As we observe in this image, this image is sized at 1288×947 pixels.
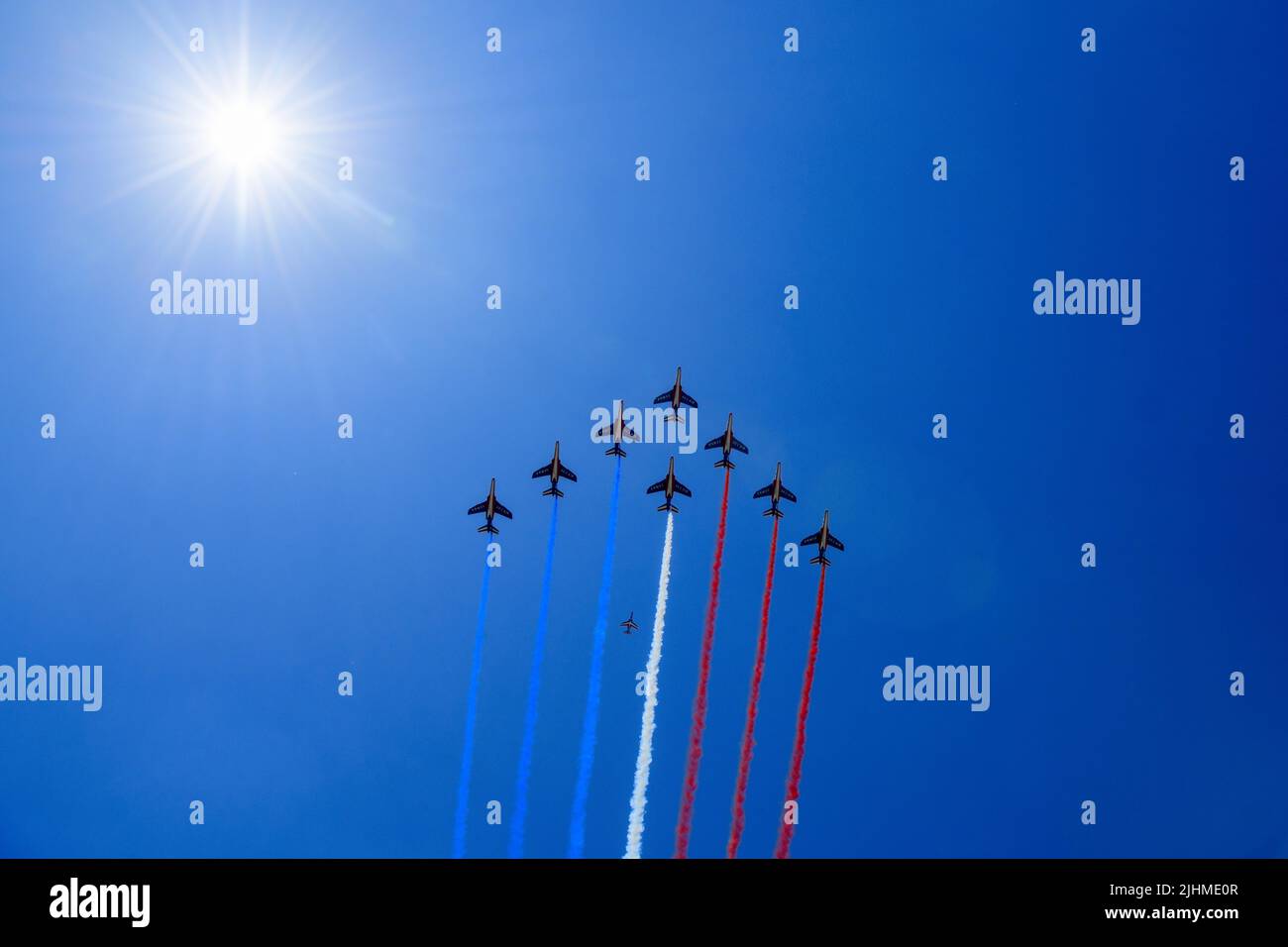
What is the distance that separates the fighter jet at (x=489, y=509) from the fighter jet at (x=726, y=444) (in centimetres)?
239

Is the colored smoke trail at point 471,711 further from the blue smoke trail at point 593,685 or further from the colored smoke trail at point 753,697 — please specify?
the colored smoke trail at point 753,697

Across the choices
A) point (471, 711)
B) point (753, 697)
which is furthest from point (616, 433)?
point (471, 711)

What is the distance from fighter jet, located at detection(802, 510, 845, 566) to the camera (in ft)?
37.2

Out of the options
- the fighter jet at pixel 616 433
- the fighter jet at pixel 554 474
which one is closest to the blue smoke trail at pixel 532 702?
the fighter jet at pixel 554 474

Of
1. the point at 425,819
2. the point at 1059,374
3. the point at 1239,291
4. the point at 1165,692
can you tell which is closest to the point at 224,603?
the point at 425,819

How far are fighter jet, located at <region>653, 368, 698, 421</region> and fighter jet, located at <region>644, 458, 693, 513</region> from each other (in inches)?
24.3

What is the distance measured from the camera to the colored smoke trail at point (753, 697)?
1132 cm

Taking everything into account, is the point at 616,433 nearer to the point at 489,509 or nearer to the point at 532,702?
the point at 489,509

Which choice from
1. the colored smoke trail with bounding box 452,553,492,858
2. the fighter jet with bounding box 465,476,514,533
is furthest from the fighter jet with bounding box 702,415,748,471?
the colored smoke trail with bounding box 452,553,492,858

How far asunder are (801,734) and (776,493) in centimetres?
274

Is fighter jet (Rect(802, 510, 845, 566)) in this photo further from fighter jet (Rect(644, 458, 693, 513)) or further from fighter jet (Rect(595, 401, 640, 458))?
fighter jet (Rect(595, 401, 640, 458))

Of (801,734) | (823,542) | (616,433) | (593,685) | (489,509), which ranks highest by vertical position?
(616,433)

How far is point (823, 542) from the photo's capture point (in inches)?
446
